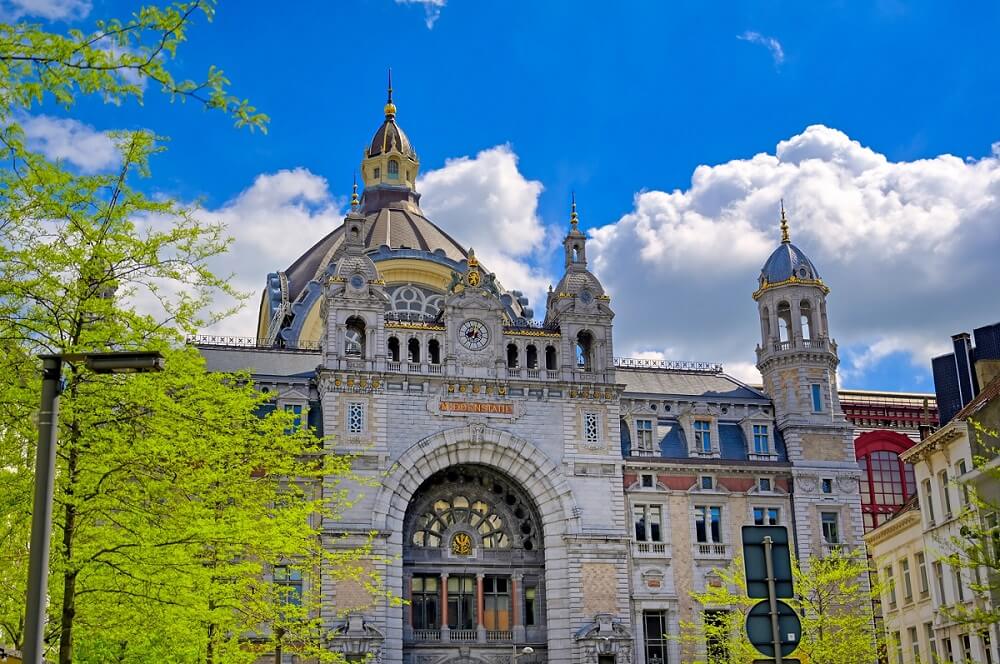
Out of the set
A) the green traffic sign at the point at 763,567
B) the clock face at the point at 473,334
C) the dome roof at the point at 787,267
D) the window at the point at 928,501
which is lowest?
the green traffic sign at the point at 763,567

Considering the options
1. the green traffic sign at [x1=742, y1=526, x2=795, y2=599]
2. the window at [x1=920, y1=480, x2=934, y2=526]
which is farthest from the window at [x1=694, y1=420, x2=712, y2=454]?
the green traffic sign at [x1=742, y1=526, x2=795, y2=599]

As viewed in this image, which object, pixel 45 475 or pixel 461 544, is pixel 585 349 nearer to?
pixel 461 544

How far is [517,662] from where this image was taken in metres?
61.8

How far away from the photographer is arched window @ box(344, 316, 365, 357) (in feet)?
207

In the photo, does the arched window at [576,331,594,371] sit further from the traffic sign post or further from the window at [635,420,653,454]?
the traffic sign post

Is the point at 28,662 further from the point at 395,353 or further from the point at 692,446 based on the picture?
the point at 692,446

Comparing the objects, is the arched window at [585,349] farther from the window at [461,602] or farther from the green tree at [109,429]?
the green tree at [109,429]

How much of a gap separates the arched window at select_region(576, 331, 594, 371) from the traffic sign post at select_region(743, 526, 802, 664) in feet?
154

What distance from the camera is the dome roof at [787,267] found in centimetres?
7019

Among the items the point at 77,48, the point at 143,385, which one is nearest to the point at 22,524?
the point at 143,385

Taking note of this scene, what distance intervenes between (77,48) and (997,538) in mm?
22774

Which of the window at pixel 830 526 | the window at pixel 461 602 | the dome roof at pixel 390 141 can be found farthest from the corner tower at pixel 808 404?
the dome roof at pixel 390 141

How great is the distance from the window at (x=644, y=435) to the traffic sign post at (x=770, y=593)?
47.8 metres

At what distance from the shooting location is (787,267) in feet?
231
